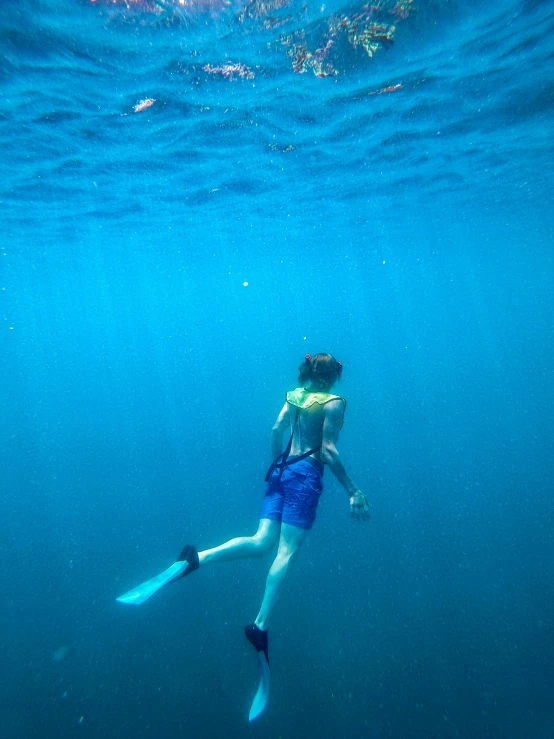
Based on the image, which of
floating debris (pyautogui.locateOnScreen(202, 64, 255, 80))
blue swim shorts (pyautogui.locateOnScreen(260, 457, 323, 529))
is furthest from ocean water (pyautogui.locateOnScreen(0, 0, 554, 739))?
blue swim shorts (pyautogui.locateOnScreen(260, 457, 323, 529))

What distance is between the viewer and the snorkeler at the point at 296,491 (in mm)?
4992

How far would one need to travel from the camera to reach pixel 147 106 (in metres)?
9.89

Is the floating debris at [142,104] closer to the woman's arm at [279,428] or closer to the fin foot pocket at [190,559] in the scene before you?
the woman's arm at [279,428]

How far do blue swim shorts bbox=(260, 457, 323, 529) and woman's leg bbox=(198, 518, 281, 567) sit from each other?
0.14 metres

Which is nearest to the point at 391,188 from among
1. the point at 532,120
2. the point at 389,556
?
the point at 532,120

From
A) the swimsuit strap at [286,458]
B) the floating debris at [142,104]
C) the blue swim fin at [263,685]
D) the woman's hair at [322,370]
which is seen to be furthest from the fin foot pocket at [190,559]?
the floating debris at [142,104]

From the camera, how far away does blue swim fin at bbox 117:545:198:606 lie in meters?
4.75

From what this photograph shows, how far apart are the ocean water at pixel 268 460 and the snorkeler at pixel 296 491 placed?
256 cm

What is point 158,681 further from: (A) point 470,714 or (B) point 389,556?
(B) point 389,556

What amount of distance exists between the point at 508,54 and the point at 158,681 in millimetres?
13921

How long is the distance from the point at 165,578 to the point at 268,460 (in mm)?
11454

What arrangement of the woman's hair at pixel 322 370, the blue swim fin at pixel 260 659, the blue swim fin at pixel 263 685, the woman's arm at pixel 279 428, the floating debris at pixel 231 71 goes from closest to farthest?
the blue swim fin at pixel 260 659 → the blue swim fin at pixel 263 685 → the woman's hair at pixel 322 370 → the woman's arm at pixel 279 428 → the floating debris at pixel 231 71

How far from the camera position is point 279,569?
5.04 metres

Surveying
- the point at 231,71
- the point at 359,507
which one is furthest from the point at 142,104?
the point at 359,507
